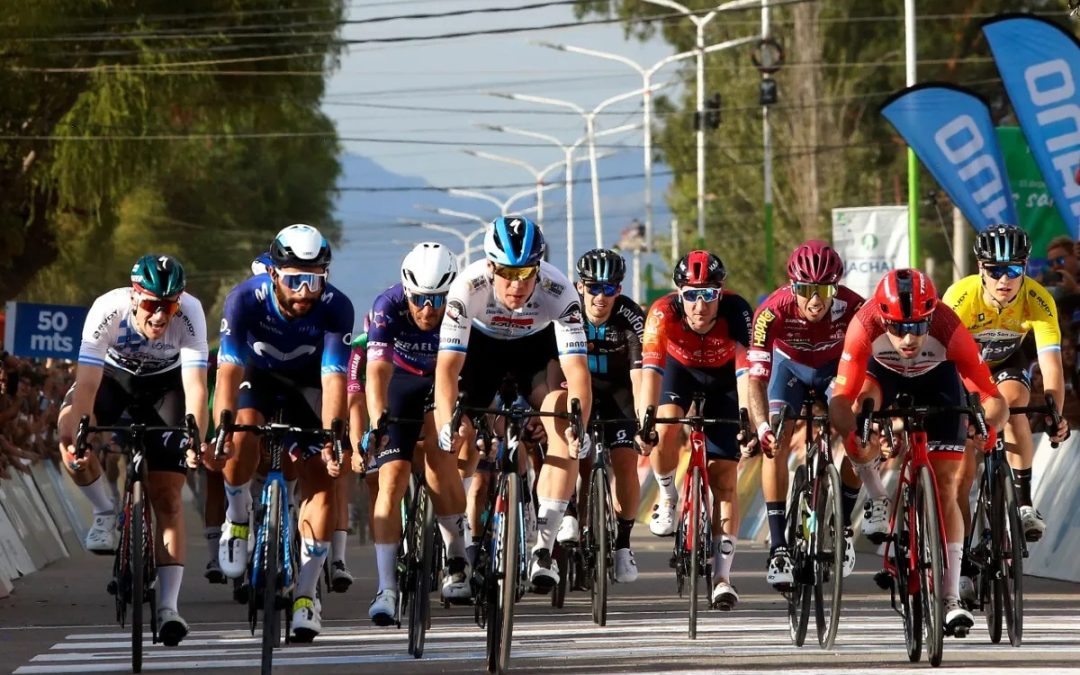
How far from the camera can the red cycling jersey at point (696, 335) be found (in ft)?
47.4

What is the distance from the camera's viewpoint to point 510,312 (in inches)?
472

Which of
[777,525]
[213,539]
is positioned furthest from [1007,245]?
[213,539]

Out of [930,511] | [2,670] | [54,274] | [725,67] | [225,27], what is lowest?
[2,670]

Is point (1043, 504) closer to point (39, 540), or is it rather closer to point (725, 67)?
point (39, 540)

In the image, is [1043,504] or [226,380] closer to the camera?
[226,380]

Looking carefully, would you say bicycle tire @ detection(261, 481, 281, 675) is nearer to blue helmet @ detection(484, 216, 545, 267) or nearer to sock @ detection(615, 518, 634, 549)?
blue helmet @ detection(484, 216, 545, 267)

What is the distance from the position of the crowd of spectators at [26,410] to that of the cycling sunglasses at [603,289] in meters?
5.95

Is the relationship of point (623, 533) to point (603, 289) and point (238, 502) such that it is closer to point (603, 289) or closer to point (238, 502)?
point (603, 289)

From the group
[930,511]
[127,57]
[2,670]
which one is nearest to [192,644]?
[2,670]

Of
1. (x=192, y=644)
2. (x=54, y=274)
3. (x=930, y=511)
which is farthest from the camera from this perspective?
(x=54, y=274)

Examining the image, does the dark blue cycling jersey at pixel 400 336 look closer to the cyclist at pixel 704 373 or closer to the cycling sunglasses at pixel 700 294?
the cyclist at pixel 704 373

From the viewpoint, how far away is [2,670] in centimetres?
1216

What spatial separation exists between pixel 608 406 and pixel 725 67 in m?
58.5

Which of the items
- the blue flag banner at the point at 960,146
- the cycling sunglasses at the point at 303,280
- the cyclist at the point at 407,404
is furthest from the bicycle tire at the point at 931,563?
the blue flag banner at the point at 960,146
